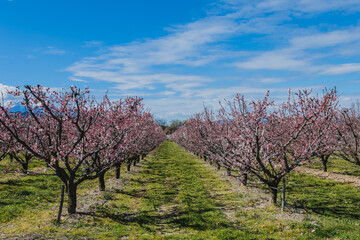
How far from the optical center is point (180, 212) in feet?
44.0

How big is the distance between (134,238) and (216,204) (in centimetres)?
645

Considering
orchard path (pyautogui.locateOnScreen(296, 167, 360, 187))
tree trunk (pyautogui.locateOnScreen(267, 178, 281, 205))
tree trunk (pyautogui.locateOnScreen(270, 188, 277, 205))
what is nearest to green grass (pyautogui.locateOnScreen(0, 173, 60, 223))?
tree trunk (pyautogui.locateOnScreen(267, 178, 281, 205))

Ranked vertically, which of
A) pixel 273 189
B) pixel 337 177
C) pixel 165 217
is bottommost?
pixel 165 217

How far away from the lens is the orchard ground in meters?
10.3

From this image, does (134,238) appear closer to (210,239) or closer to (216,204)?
(210,239)

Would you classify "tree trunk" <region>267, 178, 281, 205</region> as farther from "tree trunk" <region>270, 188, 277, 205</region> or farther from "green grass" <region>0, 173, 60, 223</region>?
"green grass" <region>0, 173, 60, 223</region>

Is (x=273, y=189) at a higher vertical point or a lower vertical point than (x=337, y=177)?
higher

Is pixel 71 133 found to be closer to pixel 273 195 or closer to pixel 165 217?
pixel 165 217

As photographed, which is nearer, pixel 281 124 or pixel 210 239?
pixel 210 239

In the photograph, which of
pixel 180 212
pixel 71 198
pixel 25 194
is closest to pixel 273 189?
pixel 180 212

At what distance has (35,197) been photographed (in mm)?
15680

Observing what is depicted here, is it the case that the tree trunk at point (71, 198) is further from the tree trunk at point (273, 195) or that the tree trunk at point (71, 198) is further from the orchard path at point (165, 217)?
the tree trunk at point (273, 195)

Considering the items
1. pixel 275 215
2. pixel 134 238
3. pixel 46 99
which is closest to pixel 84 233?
pixel 134 238

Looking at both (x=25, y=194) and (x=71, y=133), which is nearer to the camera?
(x=71, y=133)
